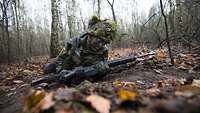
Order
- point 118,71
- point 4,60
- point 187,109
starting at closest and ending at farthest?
point 187,109
point 118,71
point 4,60

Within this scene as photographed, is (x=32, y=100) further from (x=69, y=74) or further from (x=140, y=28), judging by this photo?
(x=140, y=28)

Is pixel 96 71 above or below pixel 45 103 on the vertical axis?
below

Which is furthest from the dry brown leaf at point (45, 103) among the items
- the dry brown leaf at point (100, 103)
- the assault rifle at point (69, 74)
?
the assault rifle at point (69, 74)

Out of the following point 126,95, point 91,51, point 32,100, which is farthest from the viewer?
point 91,51

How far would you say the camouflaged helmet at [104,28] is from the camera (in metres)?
6.45

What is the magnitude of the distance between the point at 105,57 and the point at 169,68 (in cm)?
168

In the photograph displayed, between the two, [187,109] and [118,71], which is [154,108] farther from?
[118,71]

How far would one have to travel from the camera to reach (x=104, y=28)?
261 inches

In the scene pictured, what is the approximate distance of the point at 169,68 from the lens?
663cm

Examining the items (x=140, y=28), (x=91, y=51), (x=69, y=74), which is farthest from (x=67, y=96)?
(x=140, y=28)

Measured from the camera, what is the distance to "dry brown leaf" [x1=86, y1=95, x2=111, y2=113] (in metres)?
1.71

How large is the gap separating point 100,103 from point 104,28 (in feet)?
16.4

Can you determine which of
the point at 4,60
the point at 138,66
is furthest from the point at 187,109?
the point at 4,60

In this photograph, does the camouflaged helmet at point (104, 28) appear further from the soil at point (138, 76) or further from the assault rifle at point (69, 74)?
the soil at point (138, 76)
